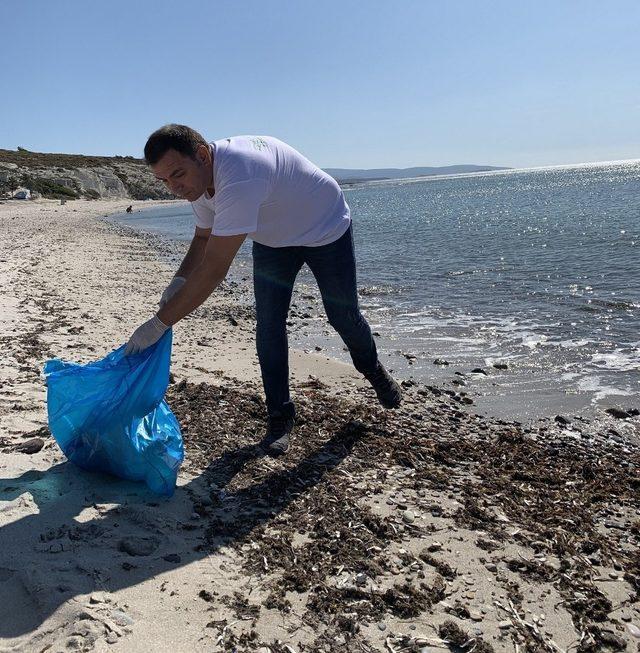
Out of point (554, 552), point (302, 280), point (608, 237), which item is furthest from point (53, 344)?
point (608, 237)

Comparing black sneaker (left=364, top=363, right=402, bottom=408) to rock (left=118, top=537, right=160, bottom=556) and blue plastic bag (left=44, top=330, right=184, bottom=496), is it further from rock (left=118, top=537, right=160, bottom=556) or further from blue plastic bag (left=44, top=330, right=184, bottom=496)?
rock (left=118, top=537, right=160, bottom=556)

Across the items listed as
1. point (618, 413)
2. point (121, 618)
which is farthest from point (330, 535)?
point (618, 413)

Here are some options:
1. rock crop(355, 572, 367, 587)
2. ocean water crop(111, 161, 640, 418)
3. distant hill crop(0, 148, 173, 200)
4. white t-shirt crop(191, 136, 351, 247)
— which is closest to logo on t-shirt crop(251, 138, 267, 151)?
white t-shirt crop(191, 136, 351, 247)

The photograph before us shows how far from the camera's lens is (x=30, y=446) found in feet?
10.2

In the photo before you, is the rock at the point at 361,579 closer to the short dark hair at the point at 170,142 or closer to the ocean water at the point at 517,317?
the short dark hair at the point at 170,142

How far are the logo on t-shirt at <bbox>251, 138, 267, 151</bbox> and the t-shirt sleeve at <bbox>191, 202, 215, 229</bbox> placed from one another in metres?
0.45

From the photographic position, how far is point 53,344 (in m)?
5.33

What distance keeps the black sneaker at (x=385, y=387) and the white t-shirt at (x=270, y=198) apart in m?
1.07

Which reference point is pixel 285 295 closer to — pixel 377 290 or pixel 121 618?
pixel 121 618

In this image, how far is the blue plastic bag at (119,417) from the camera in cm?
280

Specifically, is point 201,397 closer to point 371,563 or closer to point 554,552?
point 371,563

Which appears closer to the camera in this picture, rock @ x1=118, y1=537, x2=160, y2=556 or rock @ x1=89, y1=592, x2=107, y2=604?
rock @ x1=89, y1=592, x2=107, y2=604

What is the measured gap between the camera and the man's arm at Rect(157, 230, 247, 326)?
268cm

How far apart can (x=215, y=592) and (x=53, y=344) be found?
390cm
